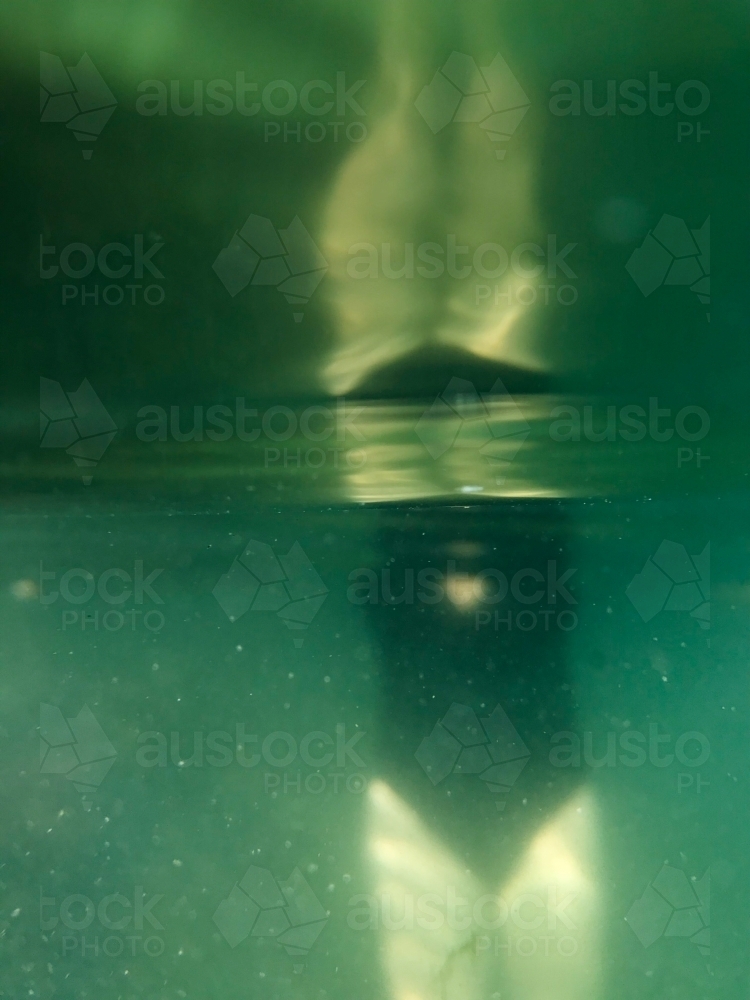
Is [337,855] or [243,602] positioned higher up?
[243,602]

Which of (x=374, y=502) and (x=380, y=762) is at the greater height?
(x=374, y=502)

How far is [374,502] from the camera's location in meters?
0.71

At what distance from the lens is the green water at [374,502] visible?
0.67 m

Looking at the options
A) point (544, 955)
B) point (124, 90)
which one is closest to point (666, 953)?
point (544, 955)

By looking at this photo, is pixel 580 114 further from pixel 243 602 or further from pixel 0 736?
pixel 0 736

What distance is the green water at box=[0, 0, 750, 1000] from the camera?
670 mm

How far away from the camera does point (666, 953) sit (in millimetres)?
669

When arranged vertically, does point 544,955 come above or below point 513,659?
below

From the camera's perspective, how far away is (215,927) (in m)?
0.67

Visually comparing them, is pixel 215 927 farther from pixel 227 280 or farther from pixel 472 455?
pixel 227 280

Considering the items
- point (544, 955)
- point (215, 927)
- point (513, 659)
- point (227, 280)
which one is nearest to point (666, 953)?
point (544, 955)

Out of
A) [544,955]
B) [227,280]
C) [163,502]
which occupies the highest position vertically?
[227,280]

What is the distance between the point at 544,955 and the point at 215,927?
0.29m

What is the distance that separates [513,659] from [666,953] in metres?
0.29
